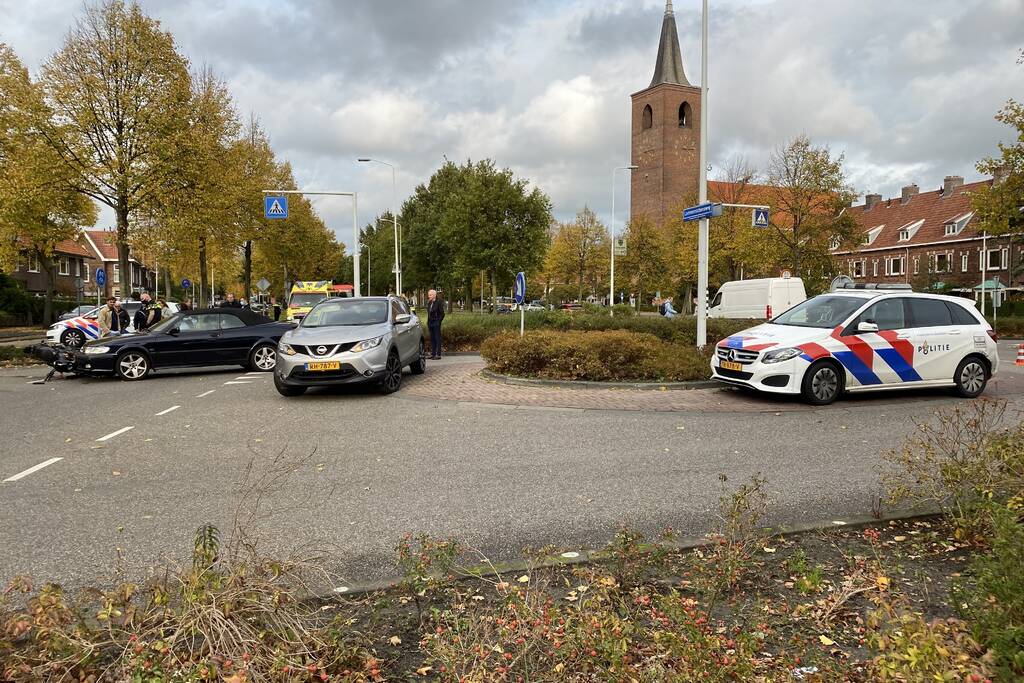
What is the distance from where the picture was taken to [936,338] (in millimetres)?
10367

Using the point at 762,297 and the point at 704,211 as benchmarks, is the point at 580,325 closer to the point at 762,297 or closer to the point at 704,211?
the point at 704,211

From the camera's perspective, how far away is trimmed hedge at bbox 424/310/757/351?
1505cm

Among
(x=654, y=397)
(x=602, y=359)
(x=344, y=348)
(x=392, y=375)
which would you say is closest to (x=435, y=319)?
(x=392, y=375)

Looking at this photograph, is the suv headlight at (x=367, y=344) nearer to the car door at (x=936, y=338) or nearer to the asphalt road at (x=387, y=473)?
the asphalt road at (x=387, y=473)

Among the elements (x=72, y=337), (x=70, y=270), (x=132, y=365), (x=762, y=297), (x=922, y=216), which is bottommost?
(x=132, y=365)

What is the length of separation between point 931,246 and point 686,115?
25638 millimetres

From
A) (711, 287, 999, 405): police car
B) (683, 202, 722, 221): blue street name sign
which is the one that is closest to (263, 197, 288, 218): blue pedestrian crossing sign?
(683, 202, 722, 221): blue street name sign

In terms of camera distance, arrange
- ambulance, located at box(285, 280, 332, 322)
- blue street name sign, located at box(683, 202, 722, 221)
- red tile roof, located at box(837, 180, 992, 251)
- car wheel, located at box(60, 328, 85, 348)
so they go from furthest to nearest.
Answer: red tile roof, located at box(837, 180, 992, 251)
ambulance, located at box(285, 280, 332, 322)
car wheel, located at box(60, 328, 85, 348)
blue street name sign, located at box(683, 202, 722, 221)

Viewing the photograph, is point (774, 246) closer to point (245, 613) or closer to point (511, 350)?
point (511, 350)

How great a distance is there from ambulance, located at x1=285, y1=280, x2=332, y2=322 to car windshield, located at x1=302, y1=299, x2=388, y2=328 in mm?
19366

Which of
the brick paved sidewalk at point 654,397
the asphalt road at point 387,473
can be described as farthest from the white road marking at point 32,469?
the brick paved sidewalk at point 654,397

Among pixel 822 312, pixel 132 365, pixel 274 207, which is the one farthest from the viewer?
pixel 274 207

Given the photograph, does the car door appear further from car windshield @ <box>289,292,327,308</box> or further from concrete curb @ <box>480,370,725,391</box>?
car windshield @ <box>289,292,327,308</box>

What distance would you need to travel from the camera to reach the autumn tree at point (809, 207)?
1291 inches
